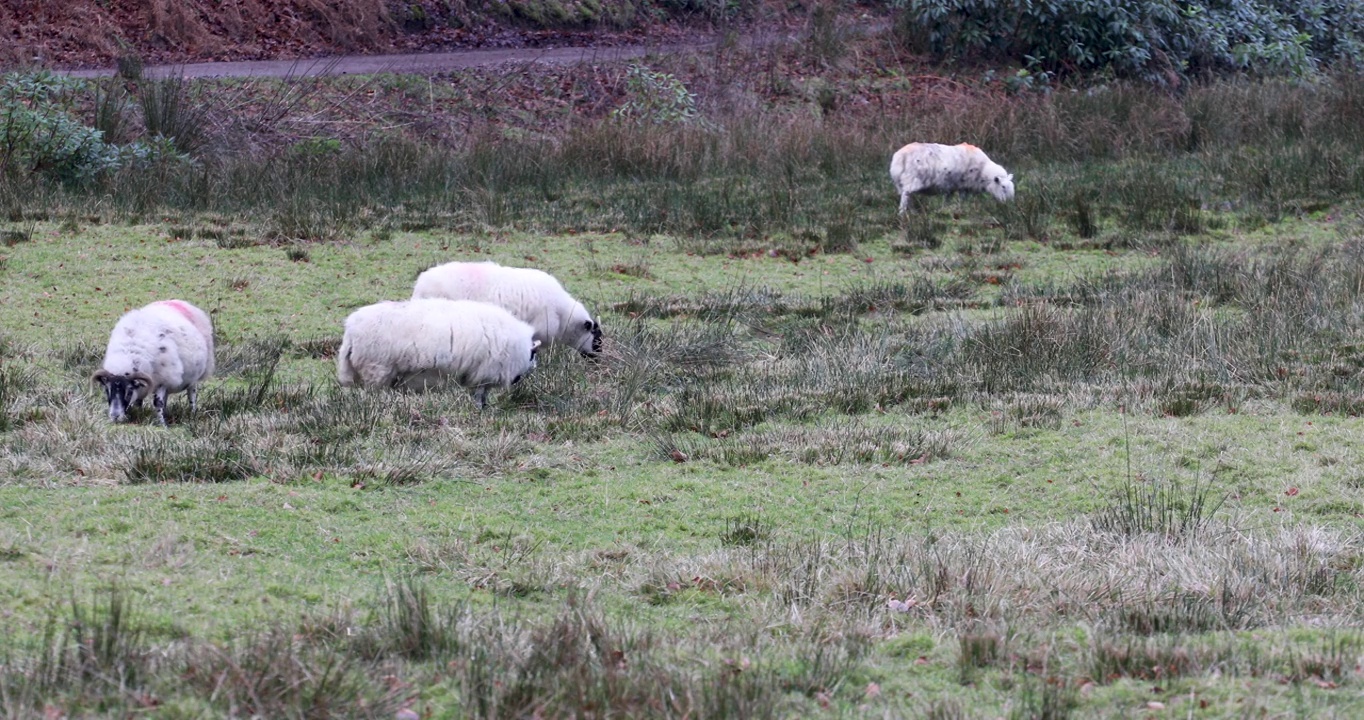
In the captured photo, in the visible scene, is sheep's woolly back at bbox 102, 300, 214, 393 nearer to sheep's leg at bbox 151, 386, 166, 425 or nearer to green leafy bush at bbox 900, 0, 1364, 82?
sheep's leg at bbox 151, 386, 166, 425

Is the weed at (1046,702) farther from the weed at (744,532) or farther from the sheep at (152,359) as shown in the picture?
the sheep at (152,359)

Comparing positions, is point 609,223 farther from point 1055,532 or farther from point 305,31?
point 305,31

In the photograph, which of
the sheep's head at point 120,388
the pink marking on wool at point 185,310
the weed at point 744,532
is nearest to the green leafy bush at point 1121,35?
the pink marking on wool at point 185,310

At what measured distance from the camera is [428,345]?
8523 millimetres

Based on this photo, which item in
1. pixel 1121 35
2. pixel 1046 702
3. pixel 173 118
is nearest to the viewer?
pixel 1046 702

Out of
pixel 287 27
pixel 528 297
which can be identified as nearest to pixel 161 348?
pixel 528 297

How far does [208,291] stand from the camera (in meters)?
11.6

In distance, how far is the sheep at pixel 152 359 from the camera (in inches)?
303

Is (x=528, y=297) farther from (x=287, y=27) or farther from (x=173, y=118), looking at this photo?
(x=287, y=27)

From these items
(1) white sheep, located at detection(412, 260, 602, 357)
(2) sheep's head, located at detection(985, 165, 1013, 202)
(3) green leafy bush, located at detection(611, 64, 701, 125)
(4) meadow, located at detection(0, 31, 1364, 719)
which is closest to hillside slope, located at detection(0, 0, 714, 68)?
(3) green leafy bush, located at detection(611, 64, 701, 125)

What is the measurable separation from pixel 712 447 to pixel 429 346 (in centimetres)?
215

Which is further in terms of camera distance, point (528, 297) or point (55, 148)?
point (55, 148)

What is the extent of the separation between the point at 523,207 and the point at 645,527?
31.1ft

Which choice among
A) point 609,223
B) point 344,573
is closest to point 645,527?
point 344,573
